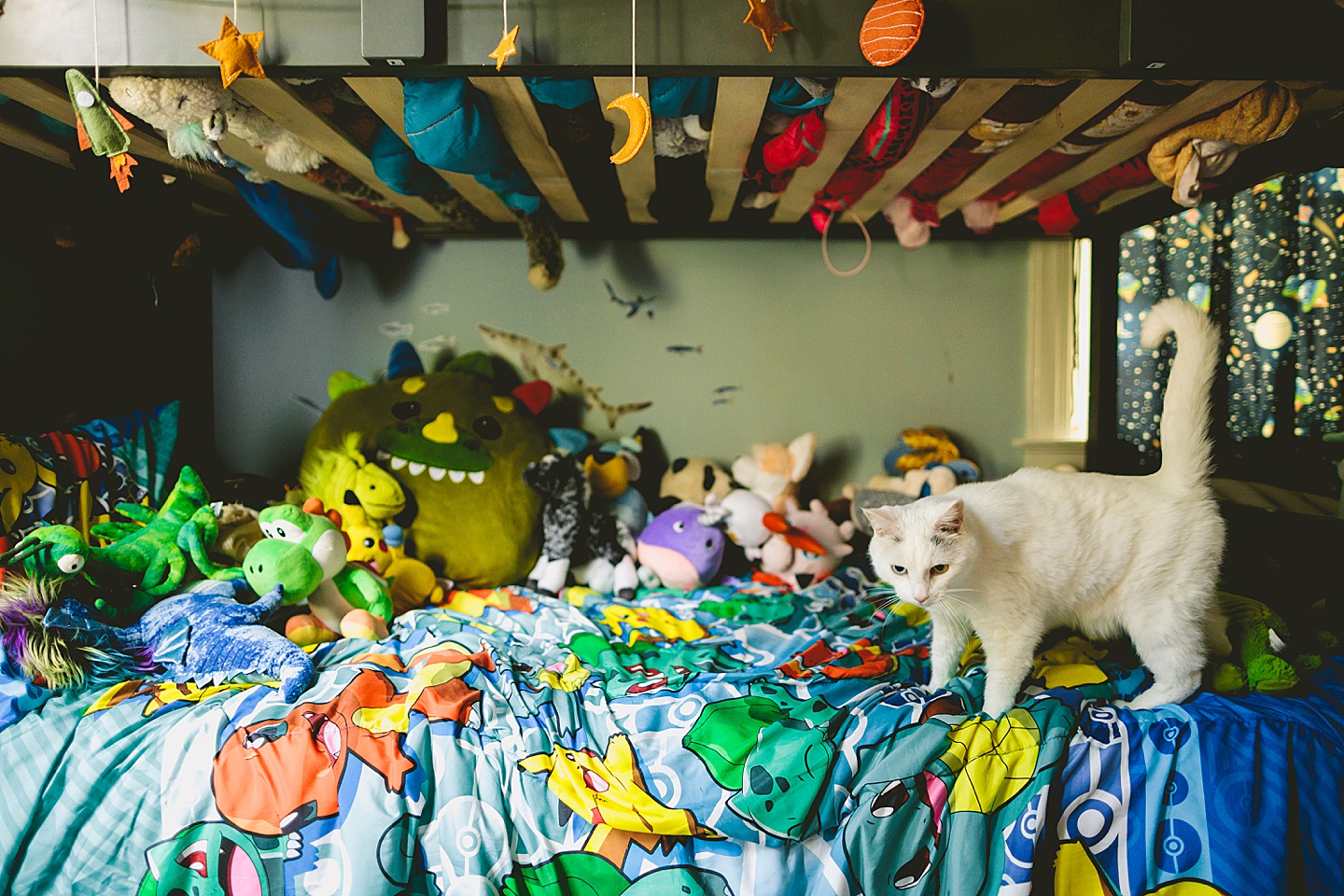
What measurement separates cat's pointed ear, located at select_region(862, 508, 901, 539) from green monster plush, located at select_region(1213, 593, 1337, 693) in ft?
2.09

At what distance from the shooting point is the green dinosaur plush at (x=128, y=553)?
4.23ft

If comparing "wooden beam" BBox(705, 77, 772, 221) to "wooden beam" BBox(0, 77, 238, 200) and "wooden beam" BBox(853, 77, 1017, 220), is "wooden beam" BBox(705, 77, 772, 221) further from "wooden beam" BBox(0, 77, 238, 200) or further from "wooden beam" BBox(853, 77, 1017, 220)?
"wooden beam" BBox(0, 77, 238, 200)

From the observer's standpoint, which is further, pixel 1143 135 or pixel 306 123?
pixel 1143 135

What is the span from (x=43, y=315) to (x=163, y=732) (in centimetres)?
115

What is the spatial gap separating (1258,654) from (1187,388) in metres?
0.49

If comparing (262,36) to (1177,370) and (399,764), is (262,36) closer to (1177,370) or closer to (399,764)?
(399,764)

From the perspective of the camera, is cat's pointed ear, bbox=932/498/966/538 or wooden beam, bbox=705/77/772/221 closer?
cat's pointed ear, bbox=932/498/966/538

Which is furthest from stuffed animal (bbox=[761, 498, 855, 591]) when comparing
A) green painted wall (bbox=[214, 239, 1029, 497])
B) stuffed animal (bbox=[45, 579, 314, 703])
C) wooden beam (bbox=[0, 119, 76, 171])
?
wooden beam (bbox=[0, 119, 76, 171])

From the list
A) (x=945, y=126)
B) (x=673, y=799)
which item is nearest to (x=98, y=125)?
(x=673, y=799)

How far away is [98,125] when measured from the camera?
110cm

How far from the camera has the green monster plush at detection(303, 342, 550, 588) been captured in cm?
190

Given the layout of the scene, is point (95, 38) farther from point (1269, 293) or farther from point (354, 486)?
point (1269, 293)

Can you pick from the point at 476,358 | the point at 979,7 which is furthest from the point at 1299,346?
the point at 476,358

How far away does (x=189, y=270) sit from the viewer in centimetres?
220
